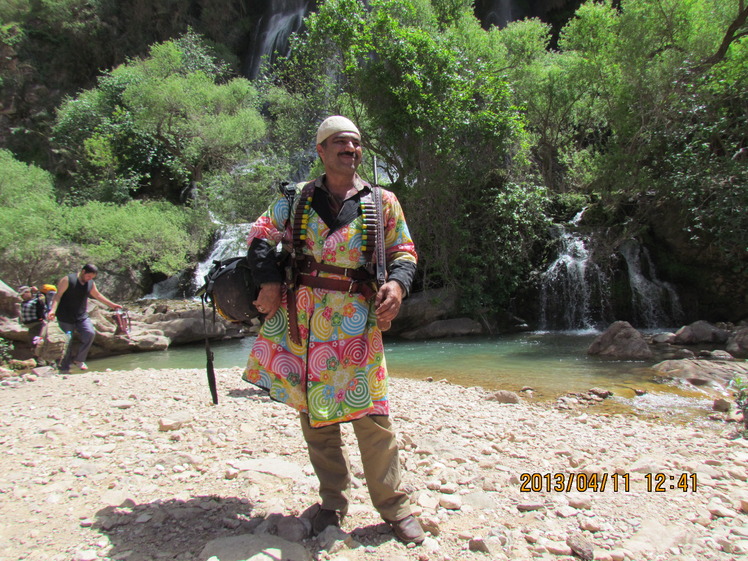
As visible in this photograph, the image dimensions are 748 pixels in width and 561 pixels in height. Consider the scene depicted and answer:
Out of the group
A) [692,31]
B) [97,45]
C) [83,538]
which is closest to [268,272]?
[83,538]

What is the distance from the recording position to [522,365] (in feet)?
26.2

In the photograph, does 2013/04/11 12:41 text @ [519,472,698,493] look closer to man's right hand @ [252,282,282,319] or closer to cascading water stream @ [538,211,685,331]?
→ man's right hand @ [252,282,282,319]

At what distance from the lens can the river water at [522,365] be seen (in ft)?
18.1

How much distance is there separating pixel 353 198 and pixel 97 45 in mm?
34329

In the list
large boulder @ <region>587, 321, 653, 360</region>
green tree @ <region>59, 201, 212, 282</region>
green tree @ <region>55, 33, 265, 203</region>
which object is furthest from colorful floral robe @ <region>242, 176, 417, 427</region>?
green tree @ <region>55, 33, 265, 203</region>

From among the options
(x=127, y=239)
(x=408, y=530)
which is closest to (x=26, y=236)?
(x=127, y=239)

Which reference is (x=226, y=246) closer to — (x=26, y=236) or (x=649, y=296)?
(x=26, y=236)

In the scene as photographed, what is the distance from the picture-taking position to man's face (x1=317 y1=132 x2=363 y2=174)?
229 centimetres

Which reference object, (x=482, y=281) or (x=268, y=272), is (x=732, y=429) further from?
(x=482, y=281)

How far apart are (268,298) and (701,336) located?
33.3 feet

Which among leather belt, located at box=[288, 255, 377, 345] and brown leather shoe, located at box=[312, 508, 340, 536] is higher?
leather belt, located at box=[288, 255, 377, 345]

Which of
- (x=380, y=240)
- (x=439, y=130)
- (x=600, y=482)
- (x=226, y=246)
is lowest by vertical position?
(x=600, y=482)

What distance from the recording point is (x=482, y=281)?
13328mm

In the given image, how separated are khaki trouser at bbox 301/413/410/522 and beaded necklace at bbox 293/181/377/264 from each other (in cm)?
81
